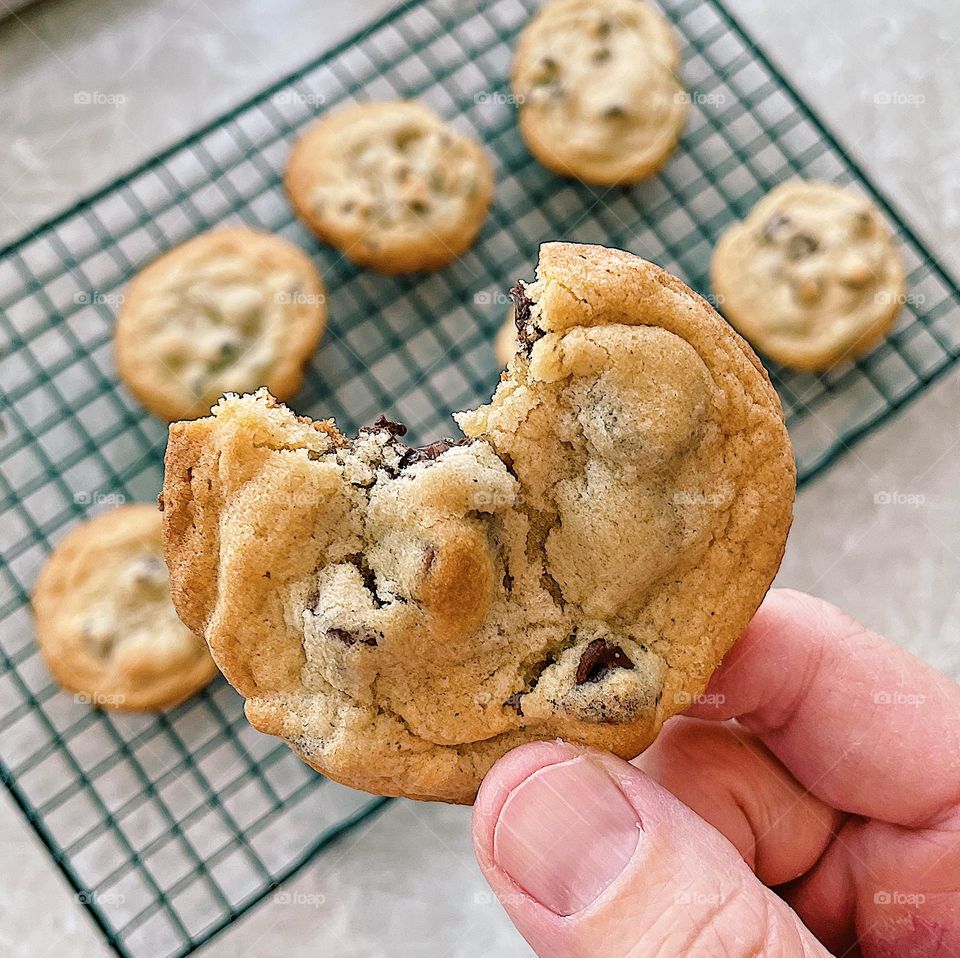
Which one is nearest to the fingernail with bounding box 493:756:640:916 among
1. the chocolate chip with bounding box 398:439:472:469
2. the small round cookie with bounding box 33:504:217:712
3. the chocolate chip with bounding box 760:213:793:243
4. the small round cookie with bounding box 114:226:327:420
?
the chocolate chip with bounding box 398:439:472:469

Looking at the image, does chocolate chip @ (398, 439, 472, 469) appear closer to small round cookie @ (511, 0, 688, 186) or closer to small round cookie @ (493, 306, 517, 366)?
small round cookie @ (493, 306, 517, 366)

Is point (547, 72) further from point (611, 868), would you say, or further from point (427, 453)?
point (611, 868)

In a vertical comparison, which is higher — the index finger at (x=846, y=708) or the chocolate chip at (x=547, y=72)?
the chocolate chip at (x=547, y=72)

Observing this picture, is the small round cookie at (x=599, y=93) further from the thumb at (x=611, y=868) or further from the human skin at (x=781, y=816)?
the thumb at (x=611, y=868)

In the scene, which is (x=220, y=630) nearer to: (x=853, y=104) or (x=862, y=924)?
(x=862, y=924)

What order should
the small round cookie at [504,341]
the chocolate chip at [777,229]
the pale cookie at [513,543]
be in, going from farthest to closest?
the chocolate chip at [777,229] → the small round cookie at [504,341] → the pale cookie at [513,543]

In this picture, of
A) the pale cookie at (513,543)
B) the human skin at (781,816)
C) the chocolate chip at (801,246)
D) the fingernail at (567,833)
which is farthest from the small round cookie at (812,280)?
the fingernail at (567,833)

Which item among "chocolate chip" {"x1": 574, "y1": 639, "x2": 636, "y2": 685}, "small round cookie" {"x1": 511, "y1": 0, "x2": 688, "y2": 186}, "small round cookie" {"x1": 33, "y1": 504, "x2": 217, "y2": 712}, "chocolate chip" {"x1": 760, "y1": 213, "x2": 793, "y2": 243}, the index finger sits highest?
"small round cookie" {"x1": 511, "y1": 0, "x2": 688, "y2": 186}
